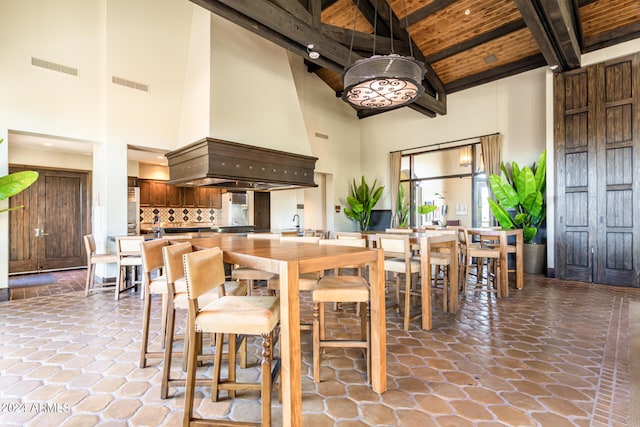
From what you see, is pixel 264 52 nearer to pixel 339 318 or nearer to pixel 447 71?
pixel 447 71

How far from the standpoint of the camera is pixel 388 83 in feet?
10.3

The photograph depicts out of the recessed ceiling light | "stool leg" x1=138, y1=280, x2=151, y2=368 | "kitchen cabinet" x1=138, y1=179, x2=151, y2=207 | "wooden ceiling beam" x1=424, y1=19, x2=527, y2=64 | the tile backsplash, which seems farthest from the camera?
the tile backsplash

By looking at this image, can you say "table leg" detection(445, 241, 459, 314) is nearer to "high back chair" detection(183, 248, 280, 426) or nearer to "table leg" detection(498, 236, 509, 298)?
"table leg" detection(498, 236, 509, 298)

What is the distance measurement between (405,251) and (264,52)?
461 centimetres

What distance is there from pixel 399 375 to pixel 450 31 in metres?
6.47

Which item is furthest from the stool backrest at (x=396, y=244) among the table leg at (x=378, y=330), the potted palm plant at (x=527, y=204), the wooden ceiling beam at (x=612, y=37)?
the wooden ceiling beam at (x=612, y=37)

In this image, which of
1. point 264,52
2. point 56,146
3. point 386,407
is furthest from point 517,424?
point 56,146

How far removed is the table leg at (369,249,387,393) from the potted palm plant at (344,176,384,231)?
21.6 ft

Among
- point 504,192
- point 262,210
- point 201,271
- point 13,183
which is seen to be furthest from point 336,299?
point 262,210

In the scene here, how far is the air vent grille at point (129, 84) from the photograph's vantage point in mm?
4934

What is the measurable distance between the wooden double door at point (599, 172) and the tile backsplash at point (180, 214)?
827 cm

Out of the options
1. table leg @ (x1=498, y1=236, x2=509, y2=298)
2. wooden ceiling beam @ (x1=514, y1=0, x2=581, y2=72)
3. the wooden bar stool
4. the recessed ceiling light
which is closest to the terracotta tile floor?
the wooden bar stool

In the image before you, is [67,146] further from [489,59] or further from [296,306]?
[489,59]

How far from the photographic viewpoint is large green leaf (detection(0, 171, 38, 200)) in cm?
367
